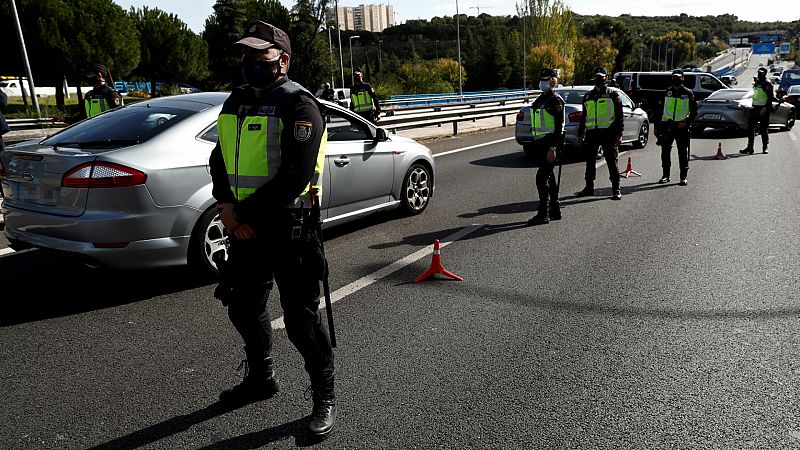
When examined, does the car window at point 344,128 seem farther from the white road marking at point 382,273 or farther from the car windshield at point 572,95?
the car windshield at point 572,95

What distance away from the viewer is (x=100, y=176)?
4719 mm

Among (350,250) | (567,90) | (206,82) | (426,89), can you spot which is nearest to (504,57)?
(426,89)

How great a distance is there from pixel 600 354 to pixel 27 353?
11.8 feet

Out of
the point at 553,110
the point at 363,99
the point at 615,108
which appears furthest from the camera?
the point at 363,99

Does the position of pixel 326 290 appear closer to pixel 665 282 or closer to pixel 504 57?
pixel 665 282

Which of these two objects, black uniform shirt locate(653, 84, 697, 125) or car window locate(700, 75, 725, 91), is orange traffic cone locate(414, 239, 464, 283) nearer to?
black uniform shirt locate(653, 84, 697, 125)

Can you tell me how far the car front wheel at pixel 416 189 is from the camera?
777 centimetres

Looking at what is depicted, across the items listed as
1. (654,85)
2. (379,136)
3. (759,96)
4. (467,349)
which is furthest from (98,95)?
(654,85)

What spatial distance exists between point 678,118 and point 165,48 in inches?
2585

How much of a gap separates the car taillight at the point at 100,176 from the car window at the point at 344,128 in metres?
2.16

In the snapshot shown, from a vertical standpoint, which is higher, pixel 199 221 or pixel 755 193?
pixel 199 221

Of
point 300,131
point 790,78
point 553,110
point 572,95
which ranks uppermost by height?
point 300,131

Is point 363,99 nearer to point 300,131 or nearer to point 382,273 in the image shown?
point 382,273

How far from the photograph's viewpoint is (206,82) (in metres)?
72.4
